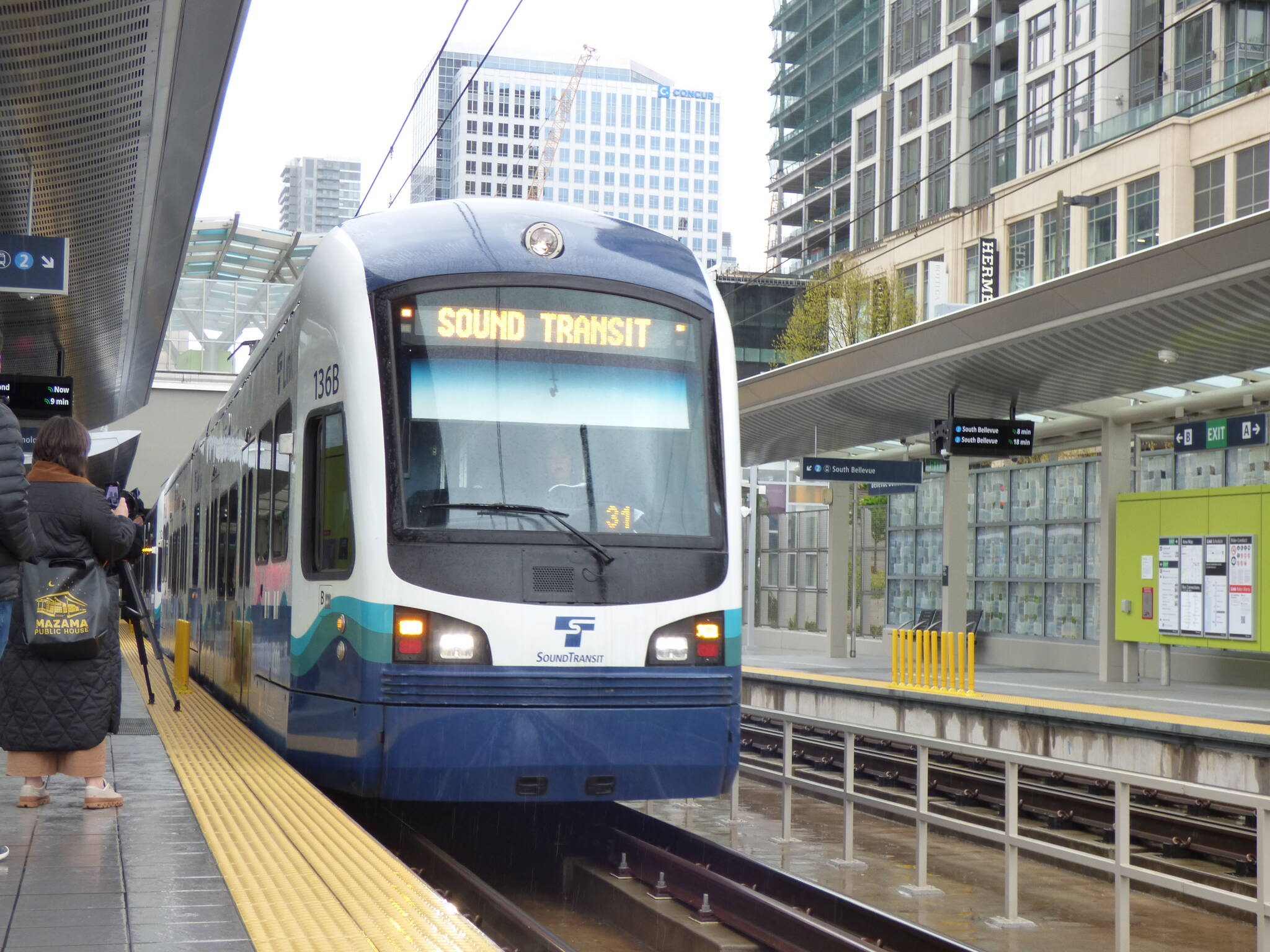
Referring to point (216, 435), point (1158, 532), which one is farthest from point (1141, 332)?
point (216, 435)

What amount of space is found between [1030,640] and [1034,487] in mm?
2372

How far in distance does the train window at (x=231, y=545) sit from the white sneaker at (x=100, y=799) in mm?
4528

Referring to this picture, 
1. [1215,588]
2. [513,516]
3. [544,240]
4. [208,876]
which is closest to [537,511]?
[513,516]

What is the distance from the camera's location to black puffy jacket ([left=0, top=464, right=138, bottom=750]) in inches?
236

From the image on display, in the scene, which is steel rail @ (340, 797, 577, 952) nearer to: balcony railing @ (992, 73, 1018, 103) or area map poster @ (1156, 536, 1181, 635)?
area map poster @ (1156, 536, 1181, 635)

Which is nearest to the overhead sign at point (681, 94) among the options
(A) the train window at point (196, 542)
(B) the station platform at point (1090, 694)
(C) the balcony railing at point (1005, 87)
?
(C) the balcony railing at point (1005, 87)

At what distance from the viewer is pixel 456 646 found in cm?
704

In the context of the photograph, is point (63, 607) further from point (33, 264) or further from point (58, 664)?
point (33, 264)

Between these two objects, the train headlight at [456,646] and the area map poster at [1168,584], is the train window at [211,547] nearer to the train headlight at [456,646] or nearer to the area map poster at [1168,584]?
the train headlight at [456,646]

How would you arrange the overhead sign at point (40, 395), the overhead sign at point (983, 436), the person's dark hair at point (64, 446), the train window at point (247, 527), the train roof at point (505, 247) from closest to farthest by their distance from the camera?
the person's dark hair at point (64, 446), the train roof at point (505, 247), the train window at point (247, 527), the overhead sign at point (40, 395), the overhead sign at point (983, 436)

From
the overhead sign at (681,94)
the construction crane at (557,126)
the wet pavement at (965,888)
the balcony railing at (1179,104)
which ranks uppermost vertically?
the overhead sign at (681,94)

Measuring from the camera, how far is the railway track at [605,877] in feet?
22.0

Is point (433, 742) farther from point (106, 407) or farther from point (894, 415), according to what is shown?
point (106, 407)

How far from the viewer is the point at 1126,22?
46938 millimetres
